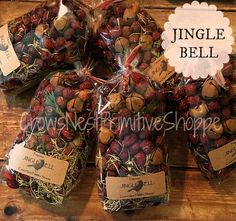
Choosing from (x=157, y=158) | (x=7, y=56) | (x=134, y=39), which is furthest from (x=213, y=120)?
(x=7, y=56)

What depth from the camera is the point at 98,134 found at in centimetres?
98

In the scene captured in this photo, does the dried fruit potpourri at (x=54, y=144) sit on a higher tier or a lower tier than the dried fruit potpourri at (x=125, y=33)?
lower

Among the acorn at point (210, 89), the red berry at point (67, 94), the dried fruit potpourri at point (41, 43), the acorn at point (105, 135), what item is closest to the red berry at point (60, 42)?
the dried fruit potpourri at point (41, 43)

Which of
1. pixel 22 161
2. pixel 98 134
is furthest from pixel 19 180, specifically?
pixel 98 134

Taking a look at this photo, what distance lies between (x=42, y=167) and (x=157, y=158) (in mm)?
235

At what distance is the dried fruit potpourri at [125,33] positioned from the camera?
1.03 m

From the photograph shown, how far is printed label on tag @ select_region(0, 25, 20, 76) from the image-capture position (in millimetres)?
1061

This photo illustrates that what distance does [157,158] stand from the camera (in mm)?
956

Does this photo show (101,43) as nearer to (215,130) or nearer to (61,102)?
(61,102)

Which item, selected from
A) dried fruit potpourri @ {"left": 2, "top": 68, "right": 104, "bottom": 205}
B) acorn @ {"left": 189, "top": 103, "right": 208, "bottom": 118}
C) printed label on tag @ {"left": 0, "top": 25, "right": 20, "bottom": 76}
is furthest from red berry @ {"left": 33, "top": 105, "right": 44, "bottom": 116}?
acorn @ {"left": 189, "top": 103, "right": 208, "bottom": 118}

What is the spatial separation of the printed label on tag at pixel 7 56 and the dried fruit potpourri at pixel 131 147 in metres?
0.22

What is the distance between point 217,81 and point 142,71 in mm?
157

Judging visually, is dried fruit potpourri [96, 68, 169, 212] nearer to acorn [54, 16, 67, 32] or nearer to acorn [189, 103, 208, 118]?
acorn [189, 103, 208, 118]

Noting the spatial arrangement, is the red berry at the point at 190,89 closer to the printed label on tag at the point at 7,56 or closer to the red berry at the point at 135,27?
the red berry at the point at 135,27
